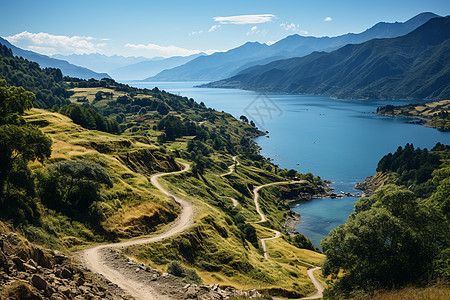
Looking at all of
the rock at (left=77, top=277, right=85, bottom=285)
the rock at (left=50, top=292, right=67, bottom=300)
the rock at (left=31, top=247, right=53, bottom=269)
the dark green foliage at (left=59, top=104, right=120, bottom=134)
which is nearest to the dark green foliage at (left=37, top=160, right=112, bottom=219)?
the rock at (left=31, top=247, right=53, bottom=269)

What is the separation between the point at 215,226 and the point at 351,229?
27.0 meters

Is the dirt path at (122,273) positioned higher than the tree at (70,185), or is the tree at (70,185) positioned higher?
the tree at (70,185)

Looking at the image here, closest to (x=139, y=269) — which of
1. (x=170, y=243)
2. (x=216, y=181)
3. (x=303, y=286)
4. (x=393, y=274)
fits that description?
(x=170, y=243)

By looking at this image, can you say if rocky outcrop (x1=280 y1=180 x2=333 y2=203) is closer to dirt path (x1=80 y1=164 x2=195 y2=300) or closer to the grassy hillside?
the grassy hillside

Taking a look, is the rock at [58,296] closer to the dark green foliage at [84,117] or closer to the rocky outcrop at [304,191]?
the dark green foliage at [84,117]

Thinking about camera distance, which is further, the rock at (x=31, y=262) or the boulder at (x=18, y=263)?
the rock at (x=31, y=262)

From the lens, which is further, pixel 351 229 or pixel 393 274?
pixel 351 229

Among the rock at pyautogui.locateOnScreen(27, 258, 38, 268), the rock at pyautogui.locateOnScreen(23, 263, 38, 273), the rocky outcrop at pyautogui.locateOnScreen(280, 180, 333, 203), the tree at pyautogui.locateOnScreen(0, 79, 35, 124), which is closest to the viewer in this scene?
the rock at pyautogui.locateOnScreen(23, 263, 38, 273)

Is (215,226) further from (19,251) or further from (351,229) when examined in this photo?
(19,251)

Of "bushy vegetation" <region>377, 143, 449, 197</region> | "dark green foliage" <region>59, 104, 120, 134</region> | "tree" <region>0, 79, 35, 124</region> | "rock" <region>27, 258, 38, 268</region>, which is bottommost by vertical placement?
"bushy vegetation" <region>377, 143, 449, 197</region>

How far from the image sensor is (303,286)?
163 feet

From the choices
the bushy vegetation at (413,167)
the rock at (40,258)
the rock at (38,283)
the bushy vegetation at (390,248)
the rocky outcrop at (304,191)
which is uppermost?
the rock at (38,283)

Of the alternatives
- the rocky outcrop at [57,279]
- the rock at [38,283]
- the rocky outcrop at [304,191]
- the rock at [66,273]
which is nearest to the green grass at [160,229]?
the rocky outcrop at [57,279]

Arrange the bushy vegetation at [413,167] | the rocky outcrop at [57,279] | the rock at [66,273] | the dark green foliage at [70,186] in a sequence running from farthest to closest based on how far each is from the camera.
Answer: the bushy vegetation at [413,167]
the dark green foliage at [70,186]
the rock at [66,273]
the rocky outcrop at [57,279]
